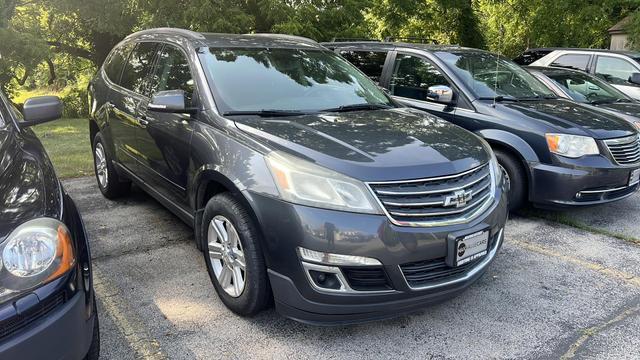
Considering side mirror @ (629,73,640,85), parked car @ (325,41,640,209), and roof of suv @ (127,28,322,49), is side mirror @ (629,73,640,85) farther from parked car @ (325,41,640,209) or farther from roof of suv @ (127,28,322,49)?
roof of suv @ (127,28,322,49)

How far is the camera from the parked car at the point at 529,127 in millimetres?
4758

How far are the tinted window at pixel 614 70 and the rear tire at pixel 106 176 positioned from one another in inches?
330

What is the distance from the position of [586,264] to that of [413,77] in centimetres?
296

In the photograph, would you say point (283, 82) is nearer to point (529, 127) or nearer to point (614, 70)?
point (529, 127)

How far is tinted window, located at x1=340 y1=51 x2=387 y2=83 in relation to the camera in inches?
254

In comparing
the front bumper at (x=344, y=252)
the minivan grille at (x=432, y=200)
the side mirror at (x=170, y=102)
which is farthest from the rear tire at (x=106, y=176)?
the minivan grille at (x=432, y=200)

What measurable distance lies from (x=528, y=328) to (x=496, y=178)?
0.95 m

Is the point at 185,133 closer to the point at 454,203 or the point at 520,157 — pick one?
the point at 454,203

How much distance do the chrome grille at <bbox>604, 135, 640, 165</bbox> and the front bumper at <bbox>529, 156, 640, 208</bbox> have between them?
0.08 meters

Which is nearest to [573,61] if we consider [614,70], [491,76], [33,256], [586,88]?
[614,70]

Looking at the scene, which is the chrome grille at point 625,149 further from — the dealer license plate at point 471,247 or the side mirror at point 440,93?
the dealer license plate at point 471,247

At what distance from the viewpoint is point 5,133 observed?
116 inches

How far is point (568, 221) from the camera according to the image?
16.5 feet

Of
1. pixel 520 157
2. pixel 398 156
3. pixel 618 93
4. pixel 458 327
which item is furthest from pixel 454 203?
pixel 618 93
